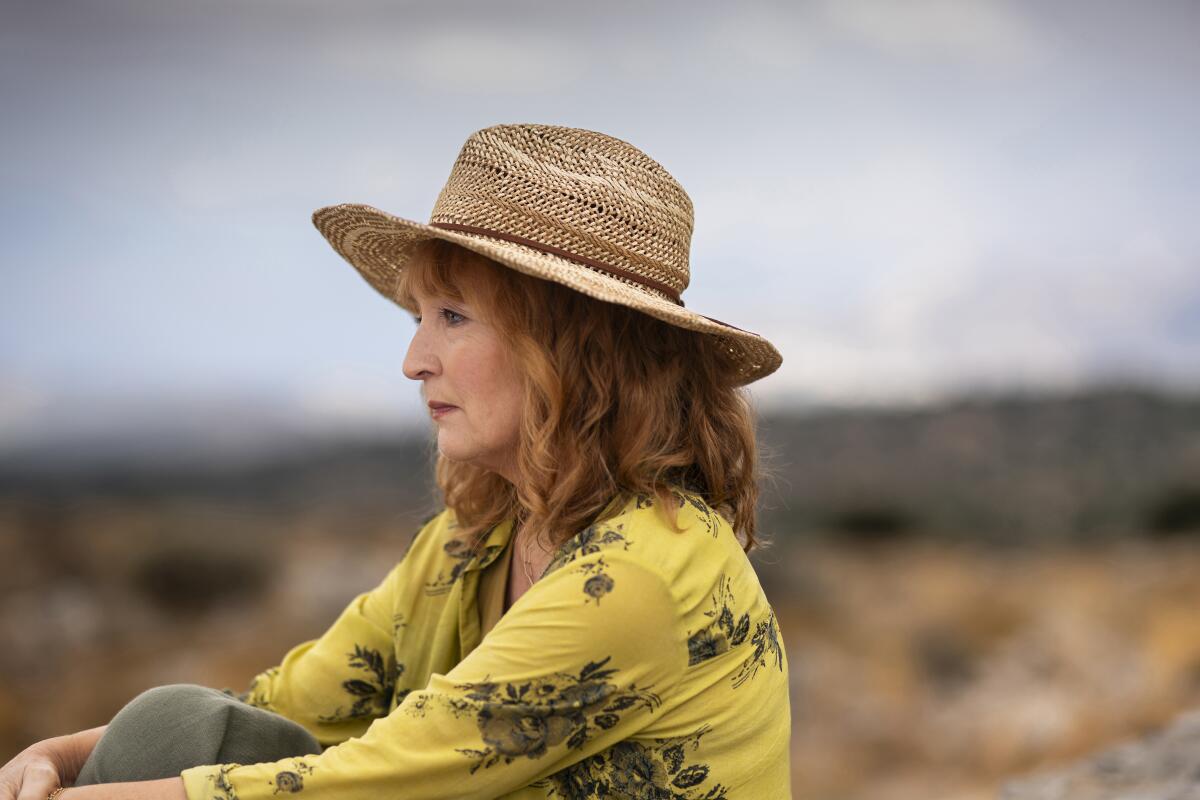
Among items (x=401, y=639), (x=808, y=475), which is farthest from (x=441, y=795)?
(x=808, y=475)

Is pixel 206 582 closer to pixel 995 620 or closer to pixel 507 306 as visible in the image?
pixel 995 620

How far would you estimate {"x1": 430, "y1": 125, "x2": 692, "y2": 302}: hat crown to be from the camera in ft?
6.18

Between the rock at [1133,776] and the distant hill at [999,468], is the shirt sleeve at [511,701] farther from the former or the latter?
the distant hill at [999,468]

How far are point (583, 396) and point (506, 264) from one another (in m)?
0.27

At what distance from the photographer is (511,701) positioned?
163cm

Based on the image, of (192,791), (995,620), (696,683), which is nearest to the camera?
(192,791)

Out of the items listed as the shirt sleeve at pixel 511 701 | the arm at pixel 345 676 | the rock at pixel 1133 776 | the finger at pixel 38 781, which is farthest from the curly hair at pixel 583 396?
the rock at pixel 1133 776

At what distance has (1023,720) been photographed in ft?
24.7

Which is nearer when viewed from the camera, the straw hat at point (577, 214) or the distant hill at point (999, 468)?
the straw hat at point (577, 214)

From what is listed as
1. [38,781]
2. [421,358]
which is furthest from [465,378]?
[38,781]

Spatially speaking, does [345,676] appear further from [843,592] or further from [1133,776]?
[843,592]

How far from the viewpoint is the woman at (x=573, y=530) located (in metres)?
1.63

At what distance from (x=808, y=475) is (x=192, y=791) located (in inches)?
603

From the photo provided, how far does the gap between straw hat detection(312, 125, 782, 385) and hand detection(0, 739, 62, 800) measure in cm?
109
